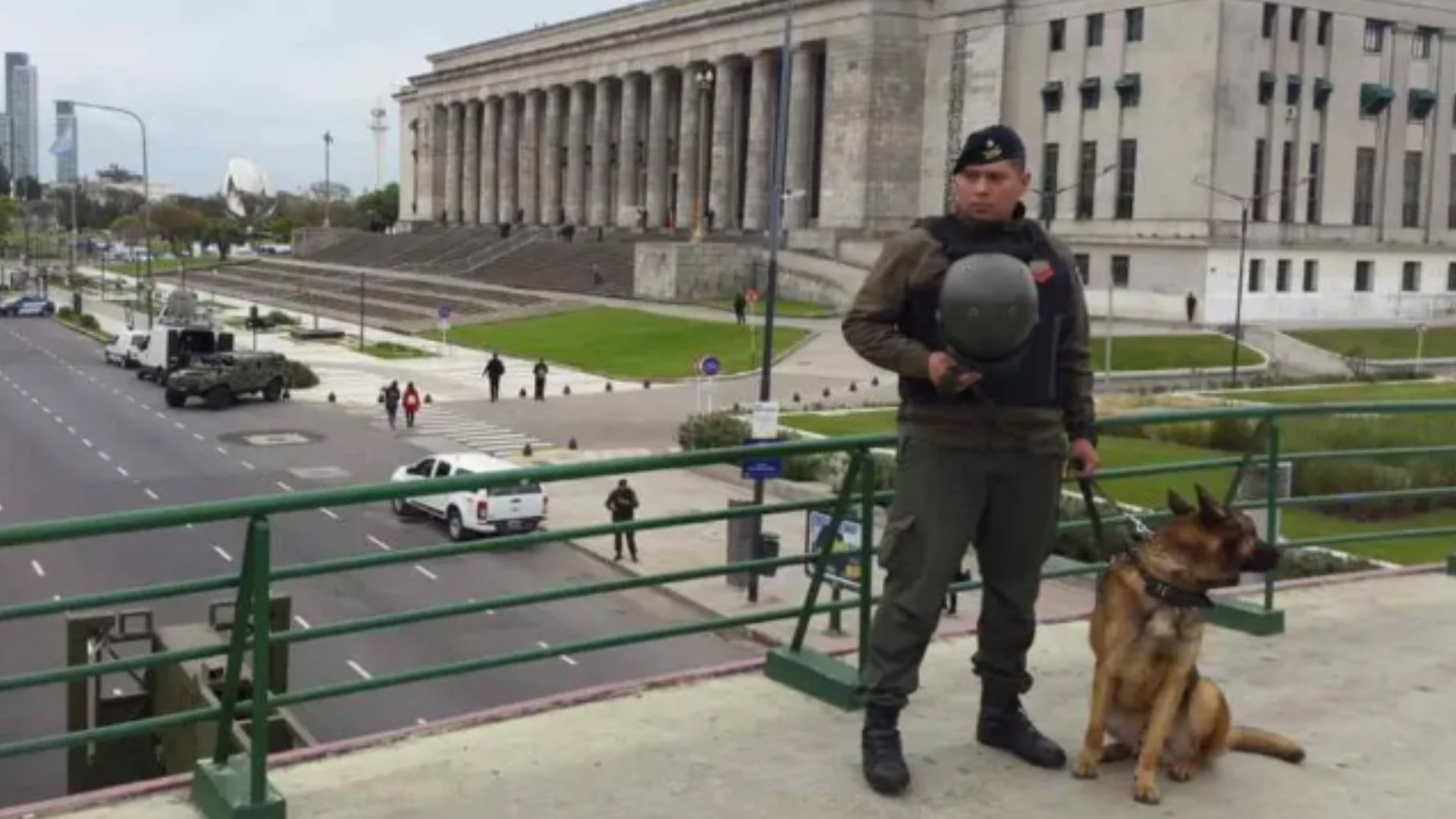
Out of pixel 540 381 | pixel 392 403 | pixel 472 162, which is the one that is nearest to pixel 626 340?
pixel 540 381

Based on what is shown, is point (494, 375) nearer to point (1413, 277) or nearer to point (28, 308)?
point (1413, 277)

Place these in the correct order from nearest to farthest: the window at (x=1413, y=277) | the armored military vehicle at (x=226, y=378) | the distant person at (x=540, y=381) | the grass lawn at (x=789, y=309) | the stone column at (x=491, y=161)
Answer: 1. the armored military vehicle at (x=226, y=378)
2. the distant person at (x=540, y=381)
3. the grass lawn at (x=789, y=309)
4. the window at (x=1413, y=277)
5. the stone column at (x=491, y=161)

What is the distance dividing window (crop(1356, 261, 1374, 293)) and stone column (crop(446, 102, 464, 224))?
256ft

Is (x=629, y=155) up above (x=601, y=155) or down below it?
below

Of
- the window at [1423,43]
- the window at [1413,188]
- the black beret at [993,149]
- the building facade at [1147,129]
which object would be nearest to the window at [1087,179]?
the building facade at [1147,129]

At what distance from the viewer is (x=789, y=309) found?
6881 centimetres

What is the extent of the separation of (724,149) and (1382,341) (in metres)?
42.0

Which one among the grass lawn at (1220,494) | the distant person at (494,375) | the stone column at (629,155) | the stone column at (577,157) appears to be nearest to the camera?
the grass lawn at (1220,494)

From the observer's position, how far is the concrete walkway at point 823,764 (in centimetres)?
539

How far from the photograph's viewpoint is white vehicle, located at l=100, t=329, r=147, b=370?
55.8 m

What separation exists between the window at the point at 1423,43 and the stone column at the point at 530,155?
62279 millimetres

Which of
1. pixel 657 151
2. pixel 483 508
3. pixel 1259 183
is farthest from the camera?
pixel 657 151

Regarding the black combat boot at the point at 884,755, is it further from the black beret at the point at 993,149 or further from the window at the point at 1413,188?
the window at the point at 1413,188

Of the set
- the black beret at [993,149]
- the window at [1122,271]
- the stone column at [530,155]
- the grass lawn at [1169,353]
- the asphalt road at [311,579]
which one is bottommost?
the asphalt road at [311,579]
